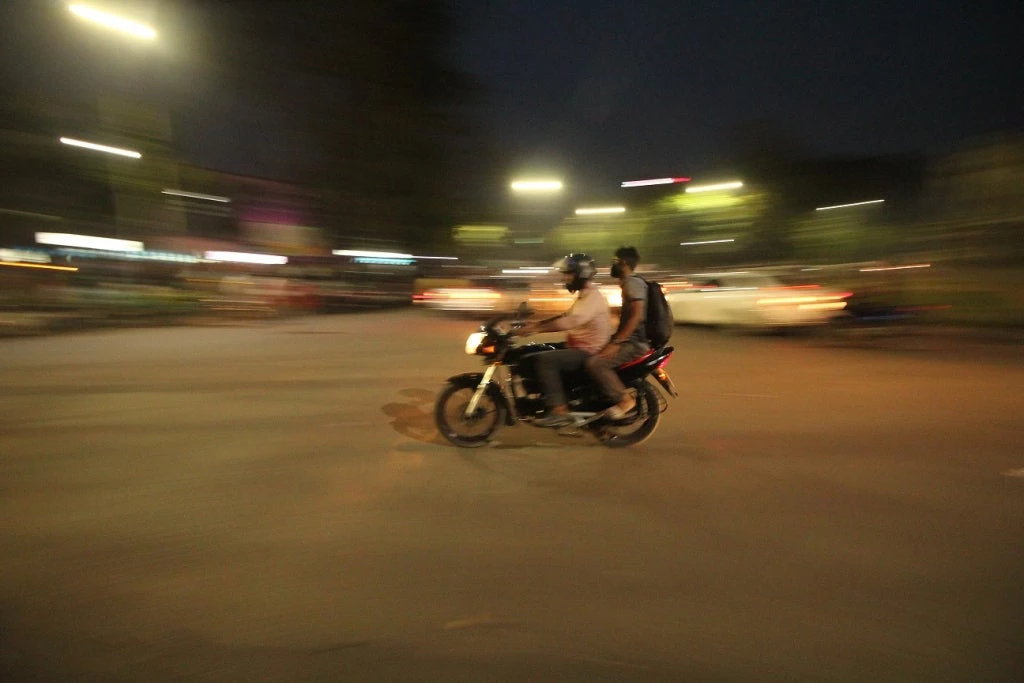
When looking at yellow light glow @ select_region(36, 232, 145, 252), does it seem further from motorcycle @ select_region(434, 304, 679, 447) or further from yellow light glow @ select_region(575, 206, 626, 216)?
motorcycle @ select_region(434, 304, 679, 447)

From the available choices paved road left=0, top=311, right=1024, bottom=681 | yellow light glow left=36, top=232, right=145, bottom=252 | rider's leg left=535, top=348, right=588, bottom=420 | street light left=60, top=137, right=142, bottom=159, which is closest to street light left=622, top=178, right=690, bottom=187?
yellow light glow left=36, top=232, right=145, bottom=252

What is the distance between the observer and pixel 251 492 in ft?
16.8

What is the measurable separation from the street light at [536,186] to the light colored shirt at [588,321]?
27.6m

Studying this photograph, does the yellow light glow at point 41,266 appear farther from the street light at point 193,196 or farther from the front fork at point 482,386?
the front fork at point 482,386

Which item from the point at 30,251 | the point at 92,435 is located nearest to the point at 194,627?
the point at 92,435

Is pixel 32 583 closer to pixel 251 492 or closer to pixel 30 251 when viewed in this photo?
pixel 251 492

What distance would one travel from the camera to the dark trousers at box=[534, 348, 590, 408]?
242 inches

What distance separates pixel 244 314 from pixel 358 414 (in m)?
14.6

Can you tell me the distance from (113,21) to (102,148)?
253 inches

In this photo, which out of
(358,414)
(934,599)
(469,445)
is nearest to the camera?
(934,599)

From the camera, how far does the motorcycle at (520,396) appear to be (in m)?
6.21

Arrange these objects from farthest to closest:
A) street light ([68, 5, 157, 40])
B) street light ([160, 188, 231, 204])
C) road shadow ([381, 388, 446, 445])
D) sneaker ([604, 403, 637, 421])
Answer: street light ([160, 188, 231, 204]) < street light ([68, 5, 157, 40]) < road shadow ([381, 388, 446, 445]) < sneaker ([604, 403, 637, 421])

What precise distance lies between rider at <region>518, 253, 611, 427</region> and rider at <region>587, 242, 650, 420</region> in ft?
0.34

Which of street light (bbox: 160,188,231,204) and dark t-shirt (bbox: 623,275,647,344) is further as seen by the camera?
street light (bbox: 160,188,231,204)
